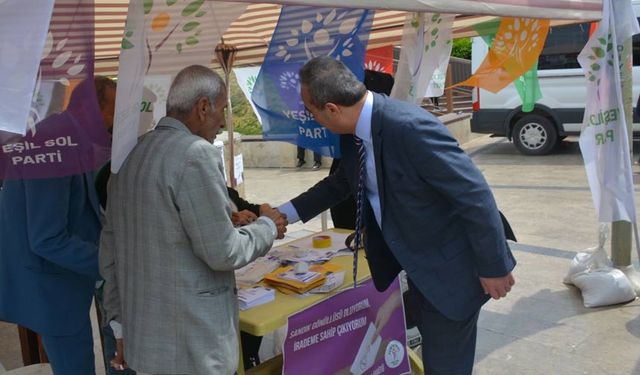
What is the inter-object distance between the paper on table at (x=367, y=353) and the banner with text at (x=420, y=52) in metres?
1.20

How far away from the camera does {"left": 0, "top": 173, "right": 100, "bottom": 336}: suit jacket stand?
6.71ft

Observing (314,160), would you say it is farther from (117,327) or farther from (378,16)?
(117,327)

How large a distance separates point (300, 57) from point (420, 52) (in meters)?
0.62

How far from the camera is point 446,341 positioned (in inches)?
84.2

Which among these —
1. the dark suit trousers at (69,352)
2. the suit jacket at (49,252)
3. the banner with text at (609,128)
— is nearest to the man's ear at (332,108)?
the suit jacket at (49,252)

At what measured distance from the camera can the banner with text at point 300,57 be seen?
2.76 metres

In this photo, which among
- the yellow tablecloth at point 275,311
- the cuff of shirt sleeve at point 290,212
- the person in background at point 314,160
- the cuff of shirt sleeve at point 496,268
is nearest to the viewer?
the cuff of shirt sleeve at point 496,268

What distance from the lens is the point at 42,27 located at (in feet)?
4.39

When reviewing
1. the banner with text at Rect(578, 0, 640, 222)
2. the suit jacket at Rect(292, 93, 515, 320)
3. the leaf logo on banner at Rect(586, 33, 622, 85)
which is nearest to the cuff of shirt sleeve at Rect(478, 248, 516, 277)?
the suit jacket at Rect(292, 93, 515, 320)

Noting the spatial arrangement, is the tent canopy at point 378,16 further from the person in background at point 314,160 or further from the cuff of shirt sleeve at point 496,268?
the person in background at point 314,160

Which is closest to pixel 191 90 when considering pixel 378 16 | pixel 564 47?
pixel 378 16

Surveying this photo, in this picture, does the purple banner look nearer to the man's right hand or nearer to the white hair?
the white hair

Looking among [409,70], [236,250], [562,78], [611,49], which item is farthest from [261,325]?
[562,78]

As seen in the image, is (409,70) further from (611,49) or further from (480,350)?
(480,350)
